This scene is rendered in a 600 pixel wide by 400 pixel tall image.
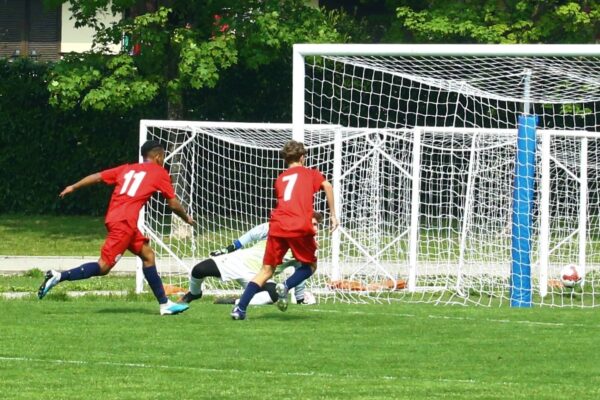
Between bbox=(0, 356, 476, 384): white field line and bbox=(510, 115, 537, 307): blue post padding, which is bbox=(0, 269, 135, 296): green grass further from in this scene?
bbox=(0, 356, 476, 384): white field line

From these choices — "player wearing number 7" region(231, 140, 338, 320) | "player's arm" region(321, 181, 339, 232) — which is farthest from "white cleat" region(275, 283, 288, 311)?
"player's arm" region(321, 181, 339, 232)

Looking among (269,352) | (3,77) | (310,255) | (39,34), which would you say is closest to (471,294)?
(310,255)

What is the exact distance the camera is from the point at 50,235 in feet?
93.2

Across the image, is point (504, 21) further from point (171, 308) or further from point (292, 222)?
point (292, 222)

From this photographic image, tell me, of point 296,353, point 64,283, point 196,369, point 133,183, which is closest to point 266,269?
point 133,183

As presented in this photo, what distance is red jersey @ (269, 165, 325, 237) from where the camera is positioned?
13.6 meters

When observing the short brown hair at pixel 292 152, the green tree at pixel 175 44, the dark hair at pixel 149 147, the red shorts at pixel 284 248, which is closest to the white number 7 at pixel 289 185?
the short brown hair at pixel 292 152

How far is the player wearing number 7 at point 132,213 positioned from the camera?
46.1ft

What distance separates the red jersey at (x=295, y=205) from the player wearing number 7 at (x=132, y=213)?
3.16 ft

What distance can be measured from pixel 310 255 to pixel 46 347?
3003 millimetres

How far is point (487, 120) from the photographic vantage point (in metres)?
26.1

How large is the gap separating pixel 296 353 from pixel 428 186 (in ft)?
36.9

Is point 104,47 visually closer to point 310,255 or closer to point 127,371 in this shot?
point 310,255

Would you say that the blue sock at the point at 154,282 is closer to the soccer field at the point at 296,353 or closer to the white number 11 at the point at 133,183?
the soccer field at the point at 296,353
